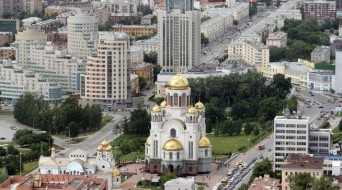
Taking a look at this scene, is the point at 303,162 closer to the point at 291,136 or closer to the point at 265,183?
the point at 265,183

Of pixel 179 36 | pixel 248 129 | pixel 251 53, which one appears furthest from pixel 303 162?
pixel 251 53

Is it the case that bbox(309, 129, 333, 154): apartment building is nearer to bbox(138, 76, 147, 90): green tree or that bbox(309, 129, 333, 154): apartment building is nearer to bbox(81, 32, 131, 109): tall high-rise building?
bbox(81, 32, 131, 109): tall high-rise building

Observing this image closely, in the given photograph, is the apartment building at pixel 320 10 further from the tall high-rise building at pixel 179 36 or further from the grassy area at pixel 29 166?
the grassy area at pixel 29 166

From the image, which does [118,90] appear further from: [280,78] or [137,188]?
[137,188]

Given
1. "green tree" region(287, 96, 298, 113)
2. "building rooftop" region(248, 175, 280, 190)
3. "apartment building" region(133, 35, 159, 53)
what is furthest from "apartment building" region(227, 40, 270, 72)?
"building rooftop" region(248, 175, 280, 190)

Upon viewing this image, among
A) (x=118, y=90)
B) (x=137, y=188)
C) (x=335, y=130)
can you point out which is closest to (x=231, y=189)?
(x=137, y=188)

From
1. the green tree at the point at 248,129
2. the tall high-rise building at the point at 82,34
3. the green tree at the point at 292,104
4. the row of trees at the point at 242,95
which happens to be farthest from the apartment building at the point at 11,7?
the green tree at the point at 248,129
